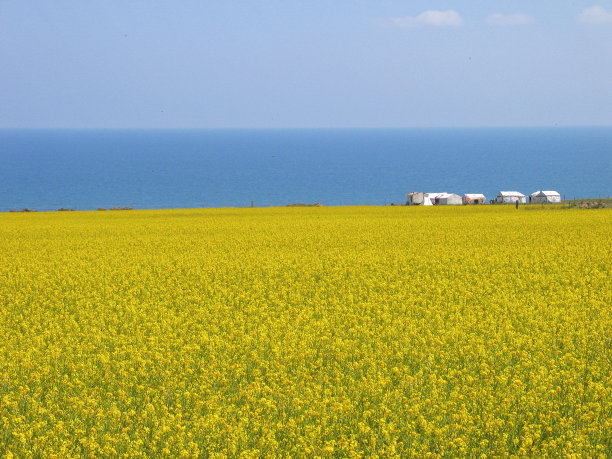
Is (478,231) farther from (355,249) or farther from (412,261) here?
(412,261)

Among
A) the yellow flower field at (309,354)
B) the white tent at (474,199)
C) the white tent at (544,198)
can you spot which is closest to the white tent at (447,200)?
the white tent at (474,199)

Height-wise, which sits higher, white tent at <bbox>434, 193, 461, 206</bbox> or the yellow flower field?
white tent at <bbox>434, 193, 461, 206</bbox>

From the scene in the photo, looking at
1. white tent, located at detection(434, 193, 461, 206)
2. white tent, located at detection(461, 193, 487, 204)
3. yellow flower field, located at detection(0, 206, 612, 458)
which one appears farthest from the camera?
white tent, located at detection(434, 193, 461, 206)

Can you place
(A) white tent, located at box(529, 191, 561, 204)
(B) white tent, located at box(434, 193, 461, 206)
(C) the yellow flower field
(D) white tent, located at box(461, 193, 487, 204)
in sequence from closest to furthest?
(C) the yellow flower field, (A) white tent, located at box(529, 191, 561, 204), (D) white tent, located at box(461, 193, 487, 204), (B) white tent, located at box(434, 193, 461, 206)

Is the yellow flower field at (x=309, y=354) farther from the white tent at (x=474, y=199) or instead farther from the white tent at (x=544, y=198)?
the white tent at (x=474, y=199)

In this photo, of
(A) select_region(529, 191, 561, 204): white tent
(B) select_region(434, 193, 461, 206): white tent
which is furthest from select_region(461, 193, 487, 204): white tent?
(A) select_region(529, 191, 561, 204): white tent

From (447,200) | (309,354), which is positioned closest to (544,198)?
(447,200)

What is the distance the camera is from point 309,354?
12.5 meters

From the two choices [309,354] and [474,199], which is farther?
[474,199]

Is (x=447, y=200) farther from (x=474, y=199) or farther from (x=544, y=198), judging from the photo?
(x=544, y=198)

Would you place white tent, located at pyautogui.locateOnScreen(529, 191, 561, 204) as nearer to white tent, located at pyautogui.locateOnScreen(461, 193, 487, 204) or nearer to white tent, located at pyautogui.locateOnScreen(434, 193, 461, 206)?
white tent, located at pyautogui.locateOnScreen(461, 193, 487, 204)

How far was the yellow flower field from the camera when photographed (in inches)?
359

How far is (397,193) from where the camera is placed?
593 ft

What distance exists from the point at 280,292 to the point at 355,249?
9.91 meters
